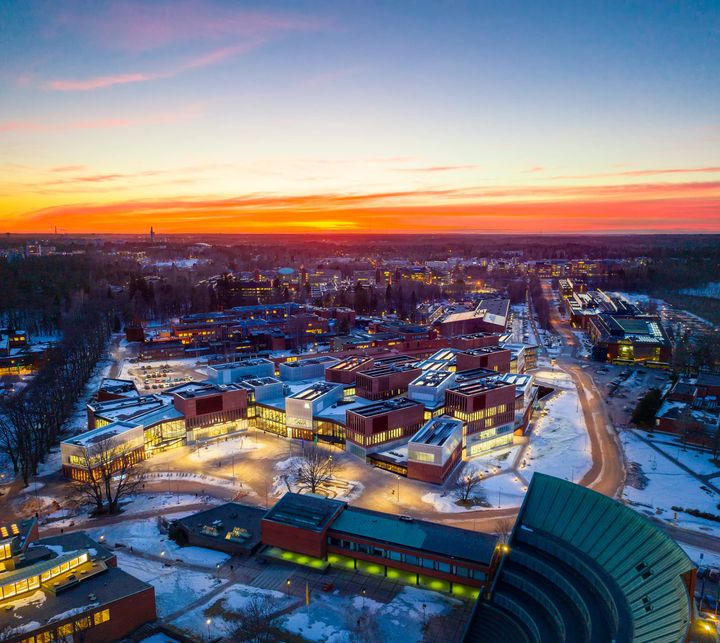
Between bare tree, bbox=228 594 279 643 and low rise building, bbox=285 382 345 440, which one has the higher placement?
low rise building, bbox=285 382 345 440

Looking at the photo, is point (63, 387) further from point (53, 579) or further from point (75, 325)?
point (53, 579)

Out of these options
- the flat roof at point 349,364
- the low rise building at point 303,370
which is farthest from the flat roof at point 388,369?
the low rise building at point 303,370

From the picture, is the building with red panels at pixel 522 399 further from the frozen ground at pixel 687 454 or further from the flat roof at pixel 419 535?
the flat roof at pixel 419 535

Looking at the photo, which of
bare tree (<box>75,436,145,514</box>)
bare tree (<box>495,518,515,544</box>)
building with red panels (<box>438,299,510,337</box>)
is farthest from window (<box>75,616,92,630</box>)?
building with red panels (<box>438,299,510,337</box>)

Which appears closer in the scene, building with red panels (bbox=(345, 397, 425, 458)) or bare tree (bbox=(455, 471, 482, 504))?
bare tree (bbox=(455, 471, 482, 504))

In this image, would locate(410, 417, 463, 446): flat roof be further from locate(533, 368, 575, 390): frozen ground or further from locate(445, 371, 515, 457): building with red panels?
locate(533, 368, 575, 390): frozen ground

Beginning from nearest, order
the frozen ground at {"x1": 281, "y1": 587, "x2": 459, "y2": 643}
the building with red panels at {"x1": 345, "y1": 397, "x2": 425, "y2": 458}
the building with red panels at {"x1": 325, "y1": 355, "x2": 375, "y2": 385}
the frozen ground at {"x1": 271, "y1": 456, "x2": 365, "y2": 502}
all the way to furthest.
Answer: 1. the frozen ground at {"x1": 281, "y1": 587, "x2": 459, "y2": 643}
2. the frozen ground at {"x1": 271, "y1": 456, "x2": 365, "y2": 502}
3. the building with red panels at {"x1": 345, "y1": 397, "x2": 425, "y2": 458}
4. the building with red panels at {"x1": 325, "y1": 355, "x2": 375, "y2": 385}
